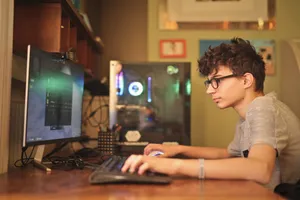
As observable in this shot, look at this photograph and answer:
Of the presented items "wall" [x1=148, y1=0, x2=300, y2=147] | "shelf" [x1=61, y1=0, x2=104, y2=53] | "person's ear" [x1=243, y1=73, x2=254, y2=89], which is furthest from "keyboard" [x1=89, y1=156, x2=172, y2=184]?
"wall" [x1=148, y1=0, x2=300, y2=147]

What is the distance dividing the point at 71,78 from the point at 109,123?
2.32 ft

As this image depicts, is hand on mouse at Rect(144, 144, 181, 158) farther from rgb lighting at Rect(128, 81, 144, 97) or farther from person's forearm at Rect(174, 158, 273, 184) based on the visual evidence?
rgb lighting at Rect(128, 81, 144, 97)

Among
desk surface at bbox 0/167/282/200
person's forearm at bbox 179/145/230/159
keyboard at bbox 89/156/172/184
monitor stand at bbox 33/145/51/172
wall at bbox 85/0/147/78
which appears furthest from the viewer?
wall at bbox 85/0/147/78

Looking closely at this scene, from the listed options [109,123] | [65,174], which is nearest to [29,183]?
[65,174]

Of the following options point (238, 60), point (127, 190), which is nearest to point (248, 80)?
point (238, 60)

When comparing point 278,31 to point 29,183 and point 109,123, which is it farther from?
point 29,183

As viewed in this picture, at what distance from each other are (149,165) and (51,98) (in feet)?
1.89

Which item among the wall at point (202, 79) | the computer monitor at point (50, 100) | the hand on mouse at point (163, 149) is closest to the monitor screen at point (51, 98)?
the computer monitor at point (50, 100)

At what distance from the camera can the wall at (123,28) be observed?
11.0 ft

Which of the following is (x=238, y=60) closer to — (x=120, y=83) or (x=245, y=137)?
(x=245, y=137)

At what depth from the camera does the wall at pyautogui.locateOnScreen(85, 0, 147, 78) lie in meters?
3.37

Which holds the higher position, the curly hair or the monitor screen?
the curly hair

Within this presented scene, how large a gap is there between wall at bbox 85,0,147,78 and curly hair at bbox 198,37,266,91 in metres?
1.97

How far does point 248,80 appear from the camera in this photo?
135 centimetres
